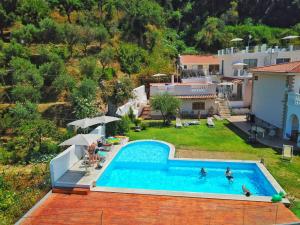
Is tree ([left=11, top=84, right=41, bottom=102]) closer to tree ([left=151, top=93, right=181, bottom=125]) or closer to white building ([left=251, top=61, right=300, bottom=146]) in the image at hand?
tree ([left=151, top=93, right=181, bottom=125])

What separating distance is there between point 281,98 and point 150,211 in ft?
57.9

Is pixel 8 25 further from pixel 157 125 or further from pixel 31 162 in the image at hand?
pixel 31 162

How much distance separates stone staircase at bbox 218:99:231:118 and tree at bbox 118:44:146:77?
1732 cm

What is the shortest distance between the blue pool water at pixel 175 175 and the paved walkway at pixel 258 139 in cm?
559

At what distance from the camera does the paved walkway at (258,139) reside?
23.1 m

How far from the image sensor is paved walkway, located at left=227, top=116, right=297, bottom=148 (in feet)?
75.7

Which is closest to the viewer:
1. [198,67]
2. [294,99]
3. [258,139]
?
[294,99]

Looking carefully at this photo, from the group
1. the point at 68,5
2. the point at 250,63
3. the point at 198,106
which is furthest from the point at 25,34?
the point at 250,63

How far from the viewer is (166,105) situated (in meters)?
29.1

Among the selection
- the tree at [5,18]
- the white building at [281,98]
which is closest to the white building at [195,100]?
the white building at [281,98]

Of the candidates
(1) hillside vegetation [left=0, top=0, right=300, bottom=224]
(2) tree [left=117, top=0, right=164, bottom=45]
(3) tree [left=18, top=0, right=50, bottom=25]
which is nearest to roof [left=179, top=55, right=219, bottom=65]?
(1) hillside vegetation [left=0, top=0, right=300, bottom=224]

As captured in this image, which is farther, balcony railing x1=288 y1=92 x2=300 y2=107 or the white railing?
balcony railing x1=288 y1=92 x2=300 y2=107

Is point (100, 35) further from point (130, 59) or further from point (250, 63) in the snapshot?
point (250, 63)

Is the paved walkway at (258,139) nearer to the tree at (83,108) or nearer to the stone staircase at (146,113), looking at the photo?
the stone staircase at (146,113)
